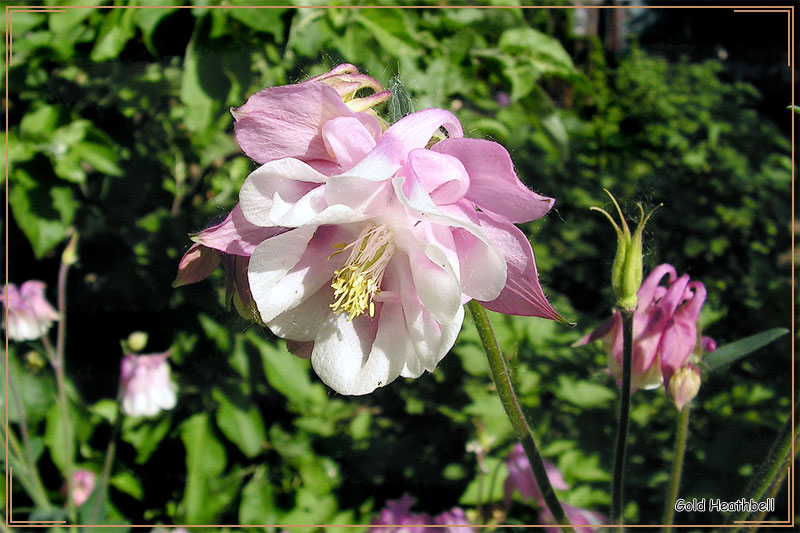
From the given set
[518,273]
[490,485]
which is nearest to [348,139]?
[518,273]

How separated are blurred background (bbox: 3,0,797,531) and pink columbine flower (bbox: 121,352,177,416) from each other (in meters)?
0.08

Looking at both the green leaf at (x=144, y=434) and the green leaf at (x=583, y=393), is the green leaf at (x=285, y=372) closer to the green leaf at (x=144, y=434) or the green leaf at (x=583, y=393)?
the green leaf at (x=144, y=434)

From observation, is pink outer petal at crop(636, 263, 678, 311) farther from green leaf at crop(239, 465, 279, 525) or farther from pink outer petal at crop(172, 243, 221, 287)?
green leaf at crop(239, 465, 279, 525)

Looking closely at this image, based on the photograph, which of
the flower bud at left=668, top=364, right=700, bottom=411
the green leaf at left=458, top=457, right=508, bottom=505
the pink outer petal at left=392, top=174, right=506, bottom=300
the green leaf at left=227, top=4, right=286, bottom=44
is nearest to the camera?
the pink outer petal at left=392, top=174, right=506, bottom=300

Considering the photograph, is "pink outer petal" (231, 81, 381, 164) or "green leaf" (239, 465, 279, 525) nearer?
"pink outer petal" (231, 81, 381, 164)

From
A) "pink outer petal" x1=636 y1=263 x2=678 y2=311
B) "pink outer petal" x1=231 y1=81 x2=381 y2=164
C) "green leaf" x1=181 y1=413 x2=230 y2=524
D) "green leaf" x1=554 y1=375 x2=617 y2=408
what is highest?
"pink outer petal" x1=231 y1=81 x2=381 y2=164

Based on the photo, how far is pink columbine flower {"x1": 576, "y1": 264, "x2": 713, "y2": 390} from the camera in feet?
2.72

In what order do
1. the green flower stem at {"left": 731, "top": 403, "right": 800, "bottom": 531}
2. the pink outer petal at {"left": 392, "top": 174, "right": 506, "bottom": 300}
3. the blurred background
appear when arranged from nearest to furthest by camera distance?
the pink outer petal at {"left": 392, "top": 174, "right": 506, "bottom": 300}
the green flower stem at {"left": 731, "top": 403, "right": 800, "bottom": 531}
the blurred background

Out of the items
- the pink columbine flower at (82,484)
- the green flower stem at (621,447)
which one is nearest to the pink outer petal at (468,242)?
the green flower stem at (621,447)

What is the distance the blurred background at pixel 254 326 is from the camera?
1.35 meters

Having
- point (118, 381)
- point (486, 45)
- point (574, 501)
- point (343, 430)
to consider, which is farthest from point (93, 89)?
point (574, 501)

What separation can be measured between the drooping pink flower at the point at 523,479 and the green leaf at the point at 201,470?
732mm

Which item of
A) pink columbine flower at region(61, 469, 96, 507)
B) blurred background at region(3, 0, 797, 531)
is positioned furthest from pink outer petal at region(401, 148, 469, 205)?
pink columbine flower at region(61, 469, 96, 507)

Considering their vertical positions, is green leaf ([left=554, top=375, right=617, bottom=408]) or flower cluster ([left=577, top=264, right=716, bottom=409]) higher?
flower cluster ([left=577, top=264, right=716, bottom=409])
